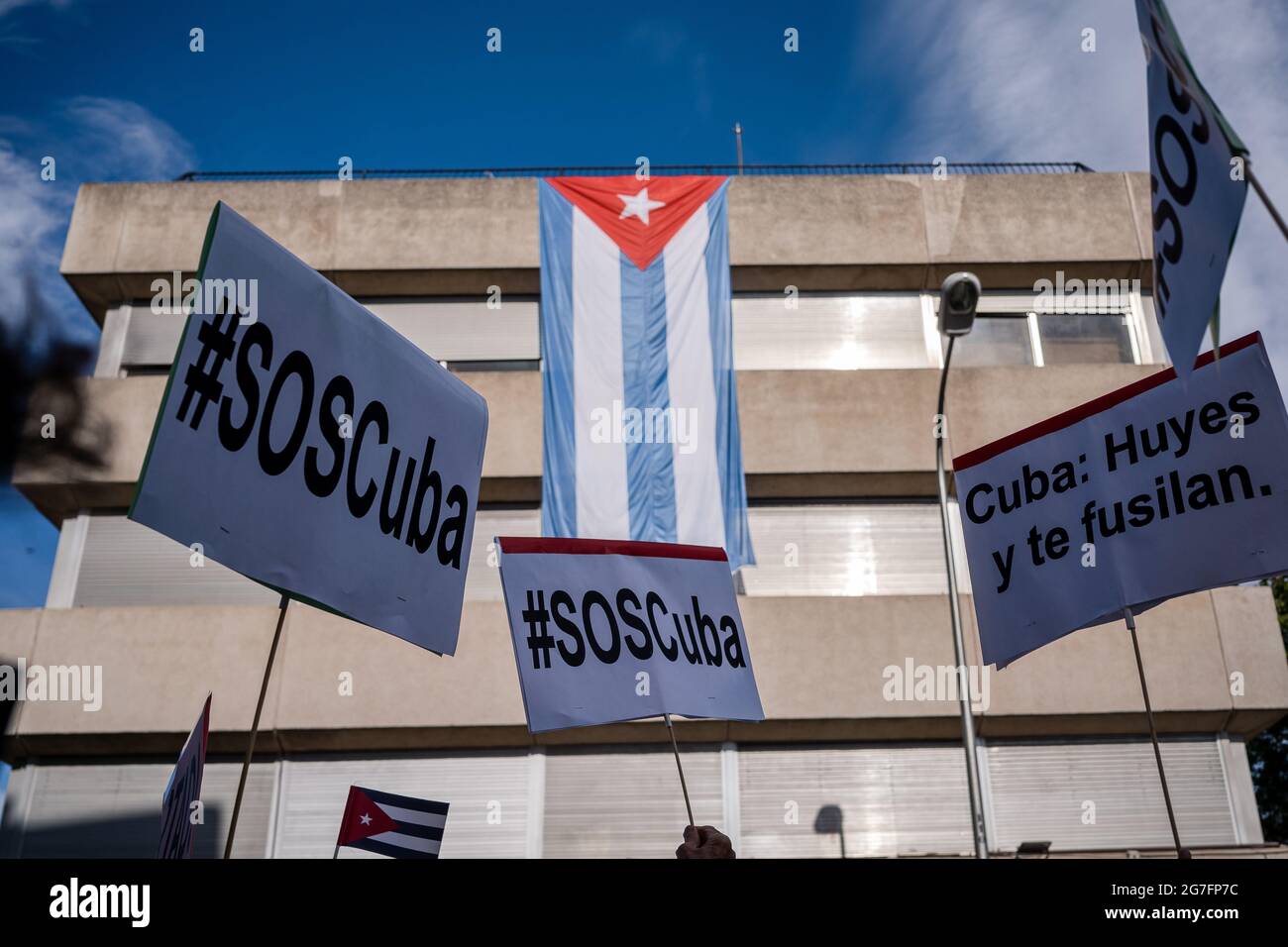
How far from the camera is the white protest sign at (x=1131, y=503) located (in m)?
6.23

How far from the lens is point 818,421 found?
15.5m

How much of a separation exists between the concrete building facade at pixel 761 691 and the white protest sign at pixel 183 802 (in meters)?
5.67

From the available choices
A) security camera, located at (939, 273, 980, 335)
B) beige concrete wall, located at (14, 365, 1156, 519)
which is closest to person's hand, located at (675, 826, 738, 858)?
security camera, located at (939, 273, 980, 335)

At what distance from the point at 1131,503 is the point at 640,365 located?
8938 mm

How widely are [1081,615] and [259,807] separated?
1056cm

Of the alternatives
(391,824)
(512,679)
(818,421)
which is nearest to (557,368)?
(818,421)

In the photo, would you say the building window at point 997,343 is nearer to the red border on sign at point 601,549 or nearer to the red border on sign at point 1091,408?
the red border on sign at point 1091,408

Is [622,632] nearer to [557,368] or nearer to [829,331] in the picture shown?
[557,368]

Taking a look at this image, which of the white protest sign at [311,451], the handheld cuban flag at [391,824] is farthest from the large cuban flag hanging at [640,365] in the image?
the white protest sign at [311,451]

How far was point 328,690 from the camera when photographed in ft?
44.9

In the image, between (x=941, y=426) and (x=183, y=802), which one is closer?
(x=183, y=802)

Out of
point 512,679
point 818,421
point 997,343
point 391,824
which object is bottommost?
point 391,824
